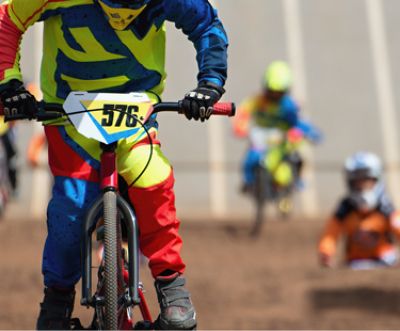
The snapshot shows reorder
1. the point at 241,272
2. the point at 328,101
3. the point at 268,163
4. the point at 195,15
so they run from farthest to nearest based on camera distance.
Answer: the point at 328,101 < the point at 268,163 < the point at 241,272 < the point at 195,15

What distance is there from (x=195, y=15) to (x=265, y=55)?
1617cm

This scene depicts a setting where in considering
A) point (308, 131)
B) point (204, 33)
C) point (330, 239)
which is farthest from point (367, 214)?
point (204, 33)

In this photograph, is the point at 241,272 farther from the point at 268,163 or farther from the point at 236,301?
the point at 268,163

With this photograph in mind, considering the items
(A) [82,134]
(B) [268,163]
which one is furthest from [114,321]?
(B) [268,163]

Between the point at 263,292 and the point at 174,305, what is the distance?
19.3ft

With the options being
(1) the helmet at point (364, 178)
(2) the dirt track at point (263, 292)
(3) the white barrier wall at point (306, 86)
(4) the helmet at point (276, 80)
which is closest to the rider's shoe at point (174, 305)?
(2) the dirt track at point (263, 292)

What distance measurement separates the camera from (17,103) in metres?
5.80

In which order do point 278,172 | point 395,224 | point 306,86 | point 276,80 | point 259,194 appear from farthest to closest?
1. point 306,86
2. point 278,172
3. point 276,80
4. point 259,194
5. point 395,224

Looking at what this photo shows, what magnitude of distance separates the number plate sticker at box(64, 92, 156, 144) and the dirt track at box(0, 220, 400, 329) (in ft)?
14.7

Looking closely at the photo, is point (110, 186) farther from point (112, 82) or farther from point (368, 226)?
point (368, 226)

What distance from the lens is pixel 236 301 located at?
38.2 feet

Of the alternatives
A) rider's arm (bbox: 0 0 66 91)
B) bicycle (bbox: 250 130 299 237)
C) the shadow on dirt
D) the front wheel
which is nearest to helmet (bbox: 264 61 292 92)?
bicycle (bbox: 250 130 299 237)

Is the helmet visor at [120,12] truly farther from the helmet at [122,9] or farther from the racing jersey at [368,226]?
the racing jersey at [368,226]

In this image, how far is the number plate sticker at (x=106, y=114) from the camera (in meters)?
5.84
